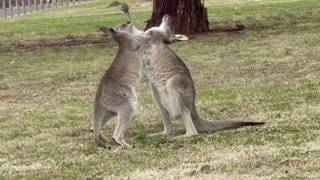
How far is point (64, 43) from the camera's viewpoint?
63.9ft

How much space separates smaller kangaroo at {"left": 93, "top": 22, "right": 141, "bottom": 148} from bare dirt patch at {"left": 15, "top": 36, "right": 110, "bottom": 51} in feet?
34.8

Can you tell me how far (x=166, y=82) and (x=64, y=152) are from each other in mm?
1189

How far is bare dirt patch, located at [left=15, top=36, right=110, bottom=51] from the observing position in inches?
736

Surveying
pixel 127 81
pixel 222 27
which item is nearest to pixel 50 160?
pixel 127 81

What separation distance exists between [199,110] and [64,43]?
432 inches

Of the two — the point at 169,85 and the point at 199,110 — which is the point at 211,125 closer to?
the point at 169,85

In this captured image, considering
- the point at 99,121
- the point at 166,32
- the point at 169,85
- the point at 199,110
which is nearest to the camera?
the point at 99,121

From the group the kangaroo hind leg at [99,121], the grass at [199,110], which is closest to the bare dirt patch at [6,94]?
the grass at [199,110]

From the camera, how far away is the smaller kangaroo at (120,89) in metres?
7.04

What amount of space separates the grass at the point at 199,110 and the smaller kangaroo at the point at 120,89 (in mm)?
239

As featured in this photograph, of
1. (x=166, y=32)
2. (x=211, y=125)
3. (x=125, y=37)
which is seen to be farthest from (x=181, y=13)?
(x=211, y=125)

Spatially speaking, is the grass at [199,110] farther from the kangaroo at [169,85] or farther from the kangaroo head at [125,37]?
the kangaroo head at [125,37]

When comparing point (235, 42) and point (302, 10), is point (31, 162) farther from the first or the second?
point (302, 10)

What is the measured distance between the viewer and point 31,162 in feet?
22.1
